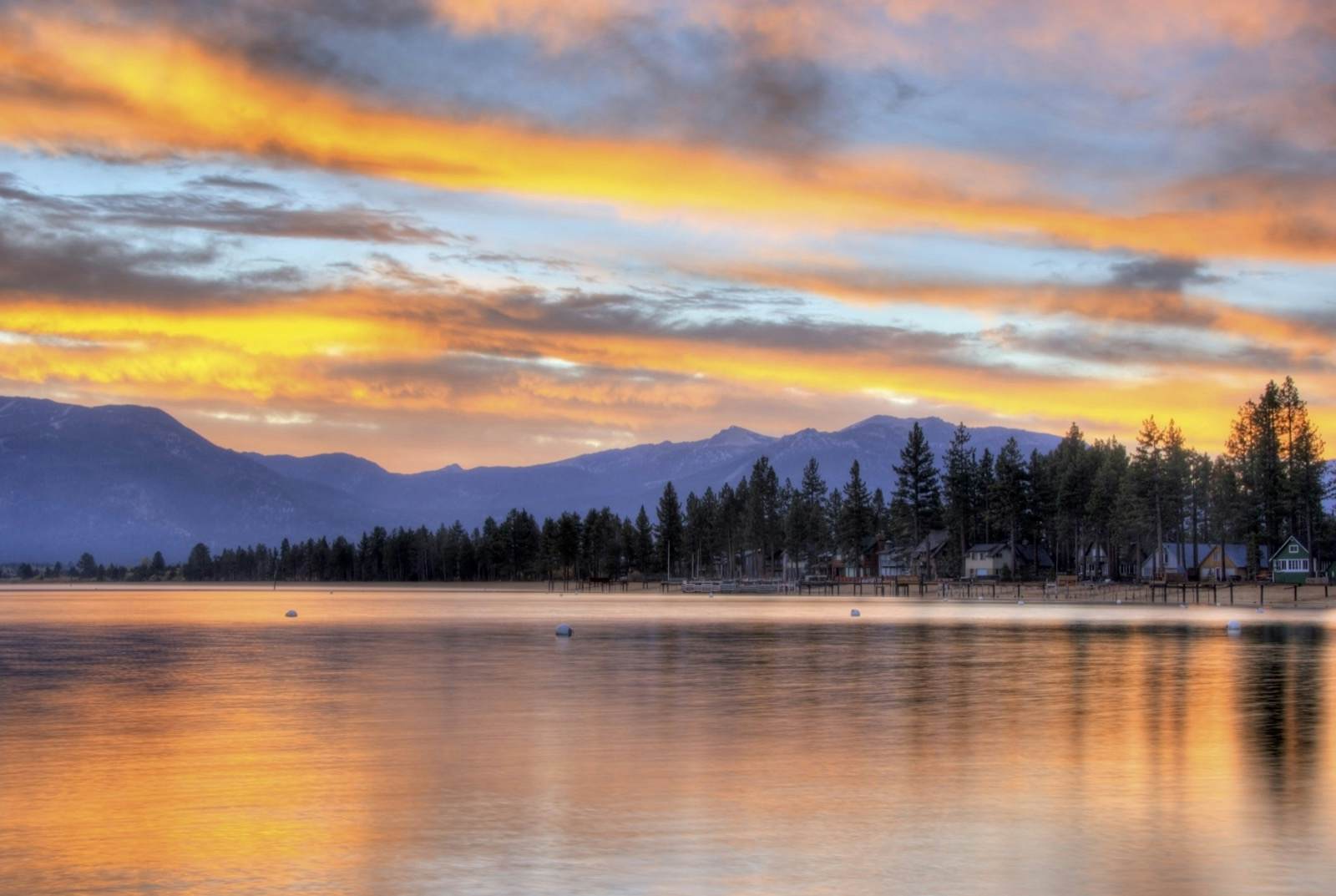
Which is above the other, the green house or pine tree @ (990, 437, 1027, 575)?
pine tree @ (990, 437, 1027, 575)

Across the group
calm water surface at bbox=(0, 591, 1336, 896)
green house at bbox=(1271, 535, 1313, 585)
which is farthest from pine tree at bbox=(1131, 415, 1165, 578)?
calm water surface at bbox=(0, 591, 1336, 896)

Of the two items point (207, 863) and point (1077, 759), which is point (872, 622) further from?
point (207, 863)

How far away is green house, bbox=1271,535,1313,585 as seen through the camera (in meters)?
144

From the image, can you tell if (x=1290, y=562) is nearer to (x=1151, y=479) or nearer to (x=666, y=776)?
(x=1151, y=479)

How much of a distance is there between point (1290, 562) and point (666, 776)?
145444mm

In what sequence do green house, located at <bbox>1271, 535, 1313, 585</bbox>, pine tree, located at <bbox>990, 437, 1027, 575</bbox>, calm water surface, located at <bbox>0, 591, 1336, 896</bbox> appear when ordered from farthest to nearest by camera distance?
pine tree, located at <bbox>990, 437, 1027, 575</bbox> < green house, located at <bbox>1271, 535, 1313, 585</bbox> < calm water surface, located at <bbox>0, 591, 1336, 896</bbox>

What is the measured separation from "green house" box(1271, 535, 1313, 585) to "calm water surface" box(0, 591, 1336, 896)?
107 meters

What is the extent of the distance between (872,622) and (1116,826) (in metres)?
70.5

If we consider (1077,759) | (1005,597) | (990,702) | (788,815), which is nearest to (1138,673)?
(990,702)

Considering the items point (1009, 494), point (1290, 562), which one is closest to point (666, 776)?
point (1290, 562)

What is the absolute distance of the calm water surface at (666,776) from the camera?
14.9 metres

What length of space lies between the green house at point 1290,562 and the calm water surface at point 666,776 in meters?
107

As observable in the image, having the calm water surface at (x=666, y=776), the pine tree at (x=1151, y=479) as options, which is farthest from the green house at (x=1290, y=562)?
the calm water surface at (x=666, y=776)

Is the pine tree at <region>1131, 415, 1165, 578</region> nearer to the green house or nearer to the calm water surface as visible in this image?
the green house
